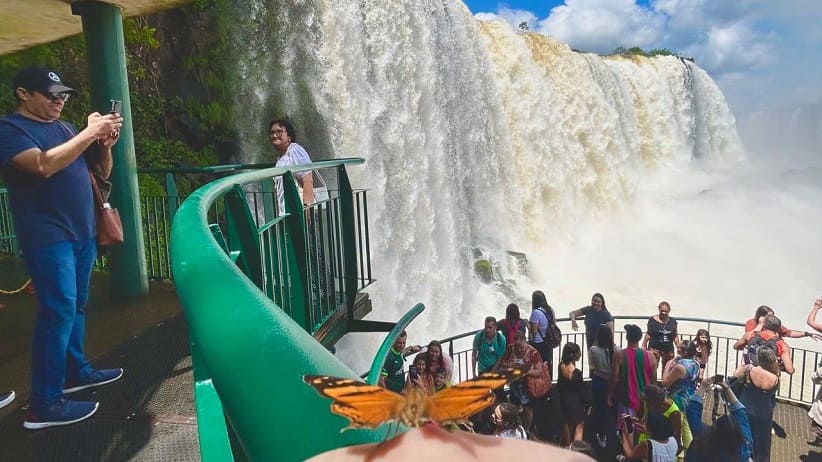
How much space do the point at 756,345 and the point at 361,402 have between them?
302 inches

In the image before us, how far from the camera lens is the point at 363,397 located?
0.49 m

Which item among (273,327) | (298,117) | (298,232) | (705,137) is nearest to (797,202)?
(705,137)

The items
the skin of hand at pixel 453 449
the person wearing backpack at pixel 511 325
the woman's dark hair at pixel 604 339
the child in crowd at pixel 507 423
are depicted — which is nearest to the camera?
the skin of hand at pixel 453 449

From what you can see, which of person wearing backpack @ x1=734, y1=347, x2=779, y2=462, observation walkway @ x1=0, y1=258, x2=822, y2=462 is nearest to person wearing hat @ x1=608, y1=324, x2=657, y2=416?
person wearing backpack @ x1=734, y1=347, x2=779, y2=462

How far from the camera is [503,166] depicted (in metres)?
18.4

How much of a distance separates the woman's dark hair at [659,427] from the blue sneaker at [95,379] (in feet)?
12.9

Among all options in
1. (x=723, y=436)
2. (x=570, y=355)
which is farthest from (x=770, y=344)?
(x=570, y=355)

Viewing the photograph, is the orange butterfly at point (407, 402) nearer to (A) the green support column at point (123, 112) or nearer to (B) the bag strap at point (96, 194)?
(B) the bag strap at point (96, 194)

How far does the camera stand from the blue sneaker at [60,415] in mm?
2783

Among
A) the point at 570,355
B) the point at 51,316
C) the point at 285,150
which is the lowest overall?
the point at 570,355

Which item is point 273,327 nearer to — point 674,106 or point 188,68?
point 188,68

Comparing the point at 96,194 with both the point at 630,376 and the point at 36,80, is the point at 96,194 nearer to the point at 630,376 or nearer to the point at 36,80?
the point at 36,80

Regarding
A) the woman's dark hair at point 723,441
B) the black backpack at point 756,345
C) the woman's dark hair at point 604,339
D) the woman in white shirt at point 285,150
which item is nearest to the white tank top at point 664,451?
the woman's dark hair at point 723,441

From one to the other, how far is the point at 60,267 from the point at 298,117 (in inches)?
417
